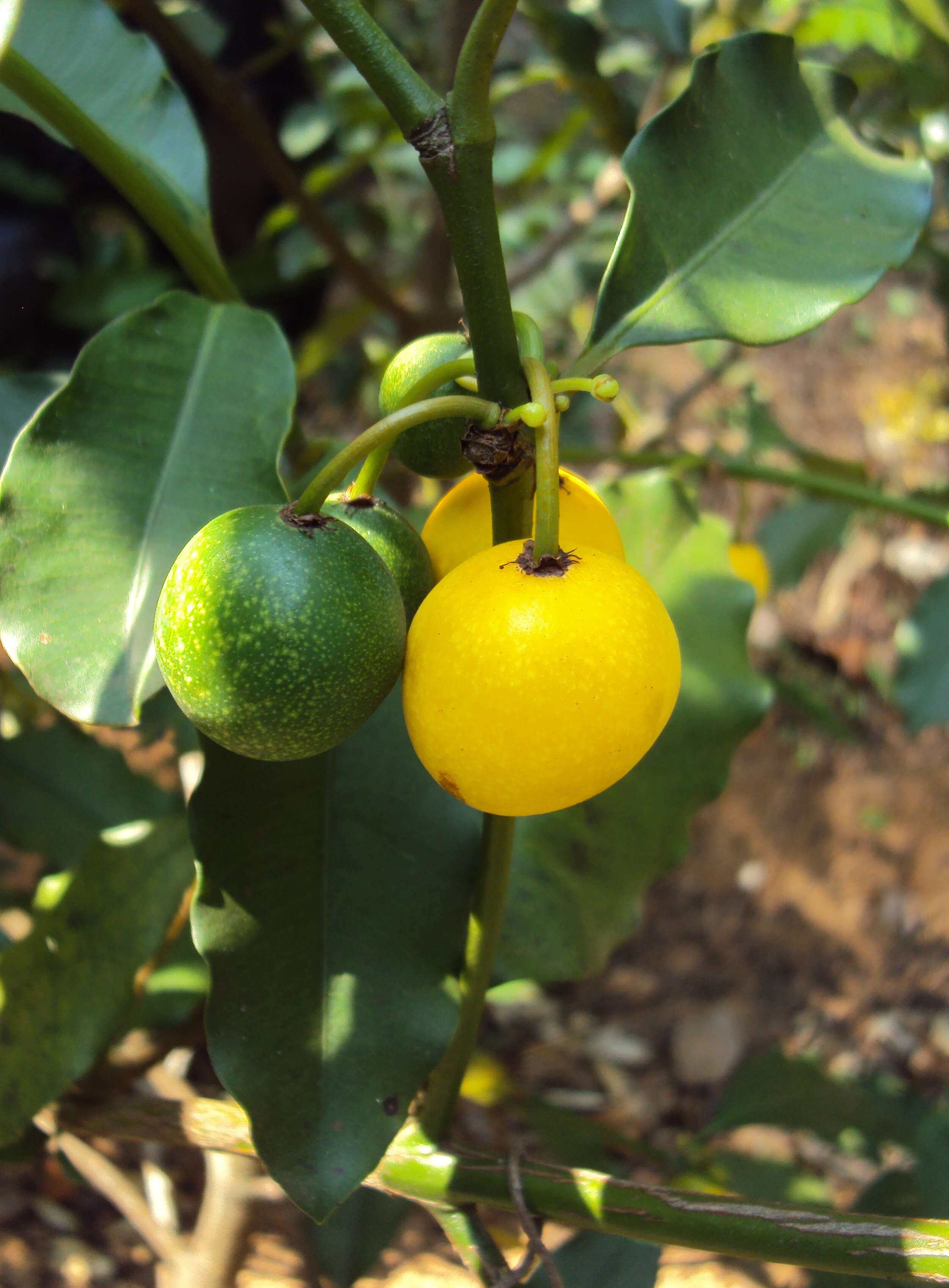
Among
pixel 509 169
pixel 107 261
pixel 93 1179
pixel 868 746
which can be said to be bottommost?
pixel 868 746

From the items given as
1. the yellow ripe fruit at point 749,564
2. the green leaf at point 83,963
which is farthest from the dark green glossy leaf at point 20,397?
the yellow ripe fruit at point 749,564

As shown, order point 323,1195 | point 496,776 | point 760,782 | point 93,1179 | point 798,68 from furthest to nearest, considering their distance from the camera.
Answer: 1. point 760,782
2. point 93,1179
3. point 798,68
4. point 323,1195
5. point 496,776

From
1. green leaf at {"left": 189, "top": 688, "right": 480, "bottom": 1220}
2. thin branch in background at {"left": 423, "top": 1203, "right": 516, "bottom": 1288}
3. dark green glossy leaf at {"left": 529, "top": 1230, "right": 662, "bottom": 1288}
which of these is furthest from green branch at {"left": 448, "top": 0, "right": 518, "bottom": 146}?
dark green glossy leaf at {"left": 529, "top": 1230, "right": 662, "bottom": 1288}

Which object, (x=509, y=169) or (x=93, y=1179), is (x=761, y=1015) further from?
(x=509, y=169)

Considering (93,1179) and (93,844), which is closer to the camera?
(93,844)

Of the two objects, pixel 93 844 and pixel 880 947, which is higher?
pixel 93 844

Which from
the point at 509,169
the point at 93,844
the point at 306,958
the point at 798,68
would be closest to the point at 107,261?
the point at 509,169

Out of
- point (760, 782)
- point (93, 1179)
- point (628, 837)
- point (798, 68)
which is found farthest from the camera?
point (760, 782)

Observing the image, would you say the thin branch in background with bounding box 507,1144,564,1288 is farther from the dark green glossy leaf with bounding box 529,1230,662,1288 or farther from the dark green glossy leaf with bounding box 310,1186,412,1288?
the dark green glossy leaf with bounding box 310,1186,412,1288
